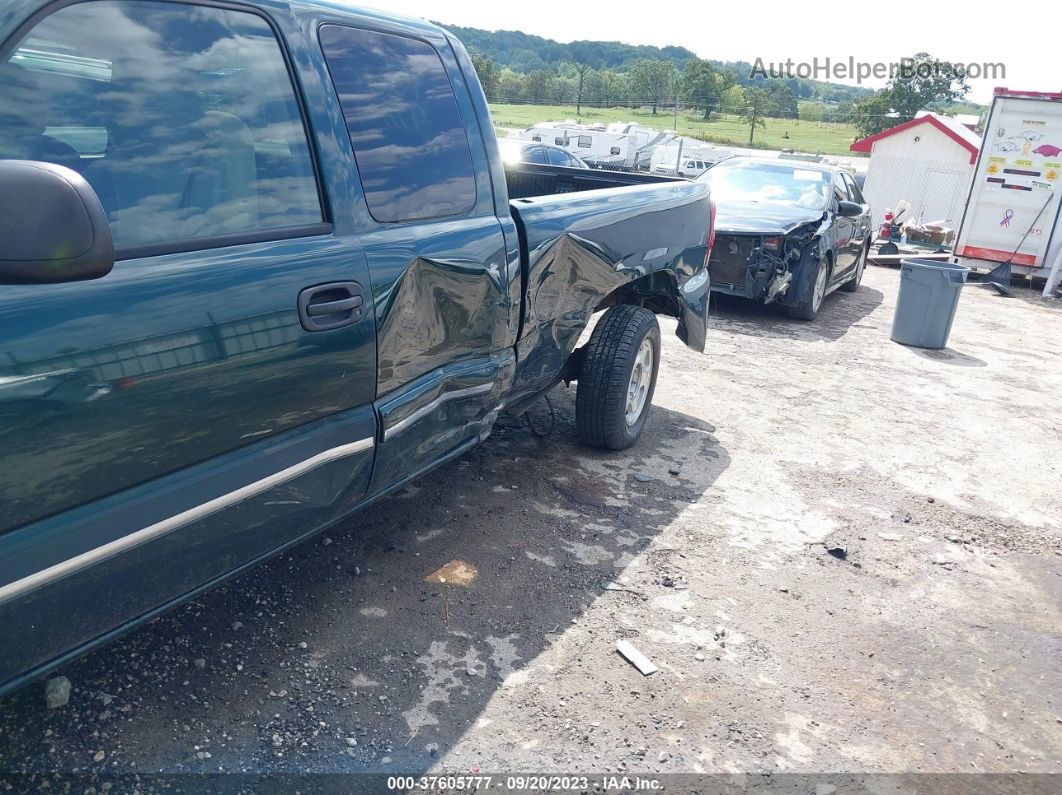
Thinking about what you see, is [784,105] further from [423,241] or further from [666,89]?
[423,241]

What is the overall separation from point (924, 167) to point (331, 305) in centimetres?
2632

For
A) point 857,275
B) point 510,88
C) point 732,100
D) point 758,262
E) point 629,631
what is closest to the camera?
point 629,631

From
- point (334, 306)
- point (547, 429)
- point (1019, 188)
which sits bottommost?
point (547, 429)

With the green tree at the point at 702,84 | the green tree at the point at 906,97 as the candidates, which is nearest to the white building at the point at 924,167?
the green tree at the point at 906,97

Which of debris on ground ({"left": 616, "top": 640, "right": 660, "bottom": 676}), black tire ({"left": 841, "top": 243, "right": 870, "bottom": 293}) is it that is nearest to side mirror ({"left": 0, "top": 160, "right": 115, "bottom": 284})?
debris on ground ({"left": 616, "top": 640, "right": 660, "bottom": 676})

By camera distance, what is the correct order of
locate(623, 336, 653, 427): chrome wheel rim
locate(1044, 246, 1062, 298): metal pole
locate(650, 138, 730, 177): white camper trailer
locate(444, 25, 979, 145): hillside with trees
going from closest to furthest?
locate(623, 336, 653, 427): chrome wheel rim
locate(1044, 246, 1062, 298): metal pole
locate(650, 138, 730, 177): white camper trailer
locate(444, 25, 979, 145): hillside with trees

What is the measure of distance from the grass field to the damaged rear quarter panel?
7773cm

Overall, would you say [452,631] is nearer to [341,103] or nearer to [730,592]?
[730,592]

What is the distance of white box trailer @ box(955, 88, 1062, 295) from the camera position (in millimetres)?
13070

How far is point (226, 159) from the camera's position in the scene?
7.78 ft

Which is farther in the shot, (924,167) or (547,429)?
(924,167)

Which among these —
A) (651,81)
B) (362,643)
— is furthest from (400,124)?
(651,81)

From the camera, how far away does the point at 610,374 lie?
469 cm

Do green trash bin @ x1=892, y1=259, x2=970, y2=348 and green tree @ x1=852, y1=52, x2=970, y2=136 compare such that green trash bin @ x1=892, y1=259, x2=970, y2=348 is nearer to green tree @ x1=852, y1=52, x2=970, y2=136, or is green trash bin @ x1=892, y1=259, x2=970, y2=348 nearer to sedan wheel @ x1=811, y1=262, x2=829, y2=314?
sedan wheel @ x1=811, y1=262, x2=829, y2=314
